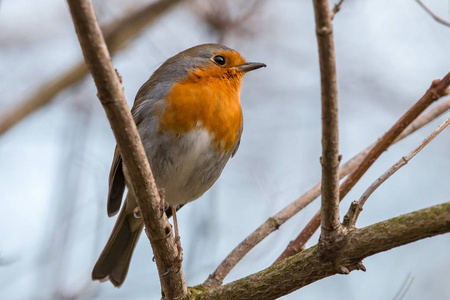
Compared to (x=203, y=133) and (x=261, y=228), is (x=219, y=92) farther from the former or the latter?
(x=261, y=228)

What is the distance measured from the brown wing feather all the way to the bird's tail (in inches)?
10.6

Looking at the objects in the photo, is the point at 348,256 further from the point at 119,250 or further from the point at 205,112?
the point at 119,250

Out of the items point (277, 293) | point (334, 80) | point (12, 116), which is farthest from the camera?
point (12, 116)

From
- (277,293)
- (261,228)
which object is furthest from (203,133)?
(277,293)

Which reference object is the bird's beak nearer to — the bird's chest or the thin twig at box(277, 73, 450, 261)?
the bird's chest

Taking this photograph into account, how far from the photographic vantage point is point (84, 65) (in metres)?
3.86

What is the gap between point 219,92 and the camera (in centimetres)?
373

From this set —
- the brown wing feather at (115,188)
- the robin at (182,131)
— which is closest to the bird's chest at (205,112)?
the robin at (182,131)

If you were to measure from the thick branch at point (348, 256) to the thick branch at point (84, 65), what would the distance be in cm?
171

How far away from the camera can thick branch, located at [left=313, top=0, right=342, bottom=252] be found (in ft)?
5.58

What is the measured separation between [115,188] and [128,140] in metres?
1.74

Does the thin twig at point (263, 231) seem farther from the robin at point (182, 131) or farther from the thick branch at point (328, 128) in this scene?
the thick branch at point (328, 128)

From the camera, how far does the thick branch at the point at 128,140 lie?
6.16ft

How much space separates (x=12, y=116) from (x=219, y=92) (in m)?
1.32
